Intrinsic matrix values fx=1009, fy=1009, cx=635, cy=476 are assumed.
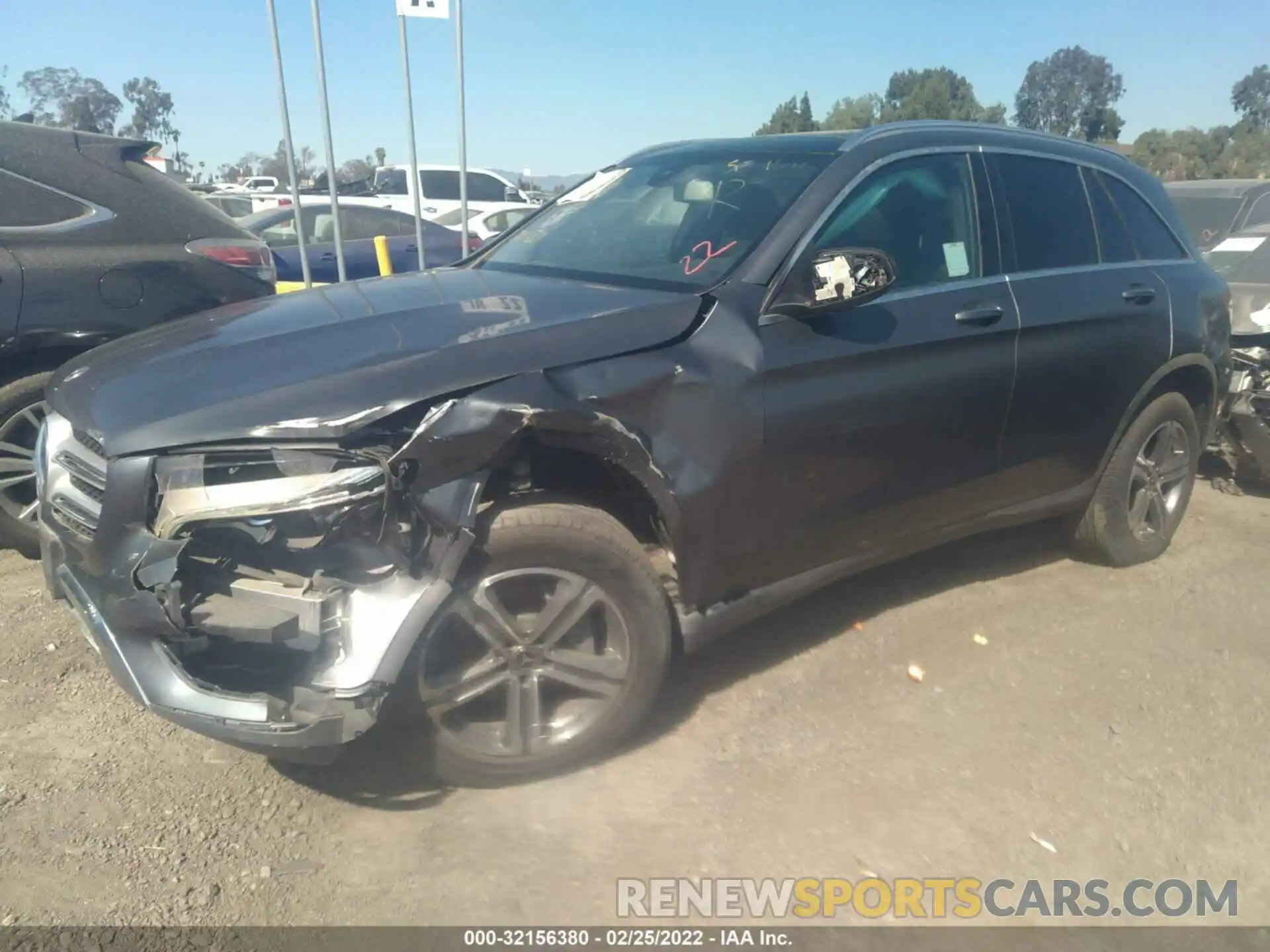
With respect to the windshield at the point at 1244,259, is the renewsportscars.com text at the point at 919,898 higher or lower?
lower

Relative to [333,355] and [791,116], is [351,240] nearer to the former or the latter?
[333,355]

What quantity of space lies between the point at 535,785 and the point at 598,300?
147 centimetres

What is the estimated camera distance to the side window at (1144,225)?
175 inches

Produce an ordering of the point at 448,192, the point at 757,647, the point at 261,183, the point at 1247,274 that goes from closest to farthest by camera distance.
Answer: the point at 757,647, the point at 1247,274, the point at 448,192, the point at 261,183

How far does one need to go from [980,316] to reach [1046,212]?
2.50 feet

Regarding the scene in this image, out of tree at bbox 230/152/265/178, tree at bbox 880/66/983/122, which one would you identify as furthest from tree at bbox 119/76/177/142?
tree at bbox 880/66/983/122

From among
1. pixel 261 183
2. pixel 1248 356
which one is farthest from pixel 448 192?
pixel 261 183

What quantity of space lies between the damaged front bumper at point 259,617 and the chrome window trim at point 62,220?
2.34m

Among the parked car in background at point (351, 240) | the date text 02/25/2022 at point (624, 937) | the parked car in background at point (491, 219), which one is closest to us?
the date text 02/25/2022 at point (624, 937)

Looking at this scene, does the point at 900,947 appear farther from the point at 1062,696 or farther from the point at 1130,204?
the point at 1130,204

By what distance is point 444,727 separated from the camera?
109 inches

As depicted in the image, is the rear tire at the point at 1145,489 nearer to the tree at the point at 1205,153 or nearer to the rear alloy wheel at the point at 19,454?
the rear alloy wheel at the point at 19,454

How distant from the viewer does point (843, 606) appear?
424cm

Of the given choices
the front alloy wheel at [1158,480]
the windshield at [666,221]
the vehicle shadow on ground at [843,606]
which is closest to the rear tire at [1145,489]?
the front alloy wheel at [1158,480]
